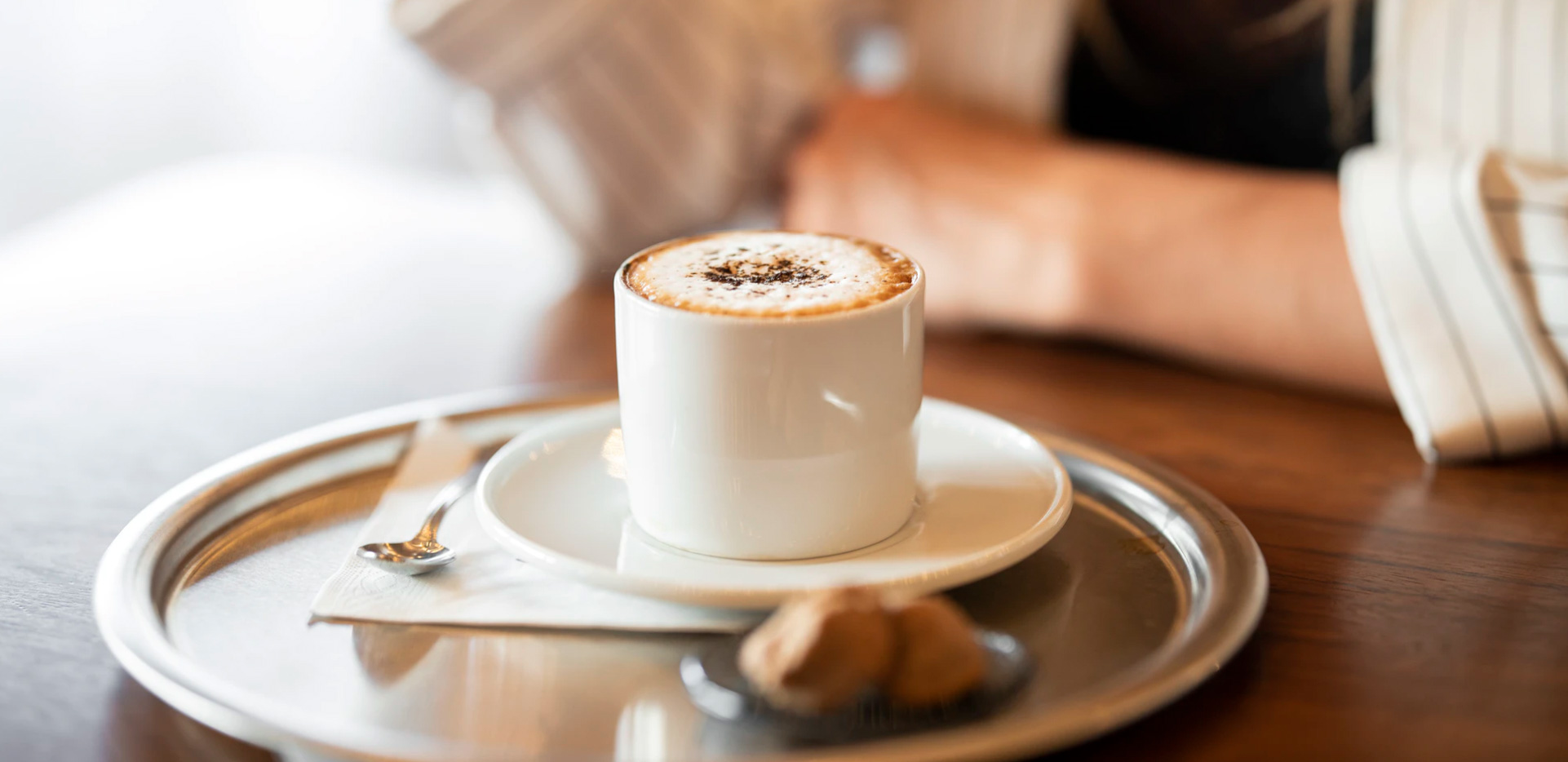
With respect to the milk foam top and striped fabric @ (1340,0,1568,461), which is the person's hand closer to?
striped fabric @ (1340,0,1568,461)

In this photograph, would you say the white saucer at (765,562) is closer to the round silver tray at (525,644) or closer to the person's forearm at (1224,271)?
the round silver tray at (525,644)

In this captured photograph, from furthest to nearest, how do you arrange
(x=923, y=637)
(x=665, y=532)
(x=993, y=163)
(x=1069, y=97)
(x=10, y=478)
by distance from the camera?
(x=1069, y=97) → (x=993, y=163) → (x=10, y=478) → (x=665, y=532) → (x=923, y=637)

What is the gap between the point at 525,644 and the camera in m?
0.39

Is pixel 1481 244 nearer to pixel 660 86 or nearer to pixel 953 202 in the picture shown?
pixel 953 202

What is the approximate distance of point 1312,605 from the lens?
0.43m

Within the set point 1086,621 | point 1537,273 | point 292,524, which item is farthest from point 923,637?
point 1537,273

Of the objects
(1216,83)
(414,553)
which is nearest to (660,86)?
(1216,83)

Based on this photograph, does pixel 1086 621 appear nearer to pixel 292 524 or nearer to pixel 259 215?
pixel 292 524

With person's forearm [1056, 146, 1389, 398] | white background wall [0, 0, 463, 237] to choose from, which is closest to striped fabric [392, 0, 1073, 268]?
person's forearm [1056, 146, 1389, 398]

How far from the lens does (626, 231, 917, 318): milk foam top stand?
42 centimetres

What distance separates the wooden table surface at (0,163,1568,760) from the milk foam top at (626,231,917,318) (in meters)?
0.17

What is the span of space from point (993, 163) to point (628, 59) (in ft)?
0.86

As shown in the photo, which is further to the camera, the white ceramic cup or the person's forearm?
the person's forearm

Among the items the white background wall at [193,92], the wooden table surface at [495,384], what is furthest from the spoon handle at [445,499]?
the white background wall at [193,92]
